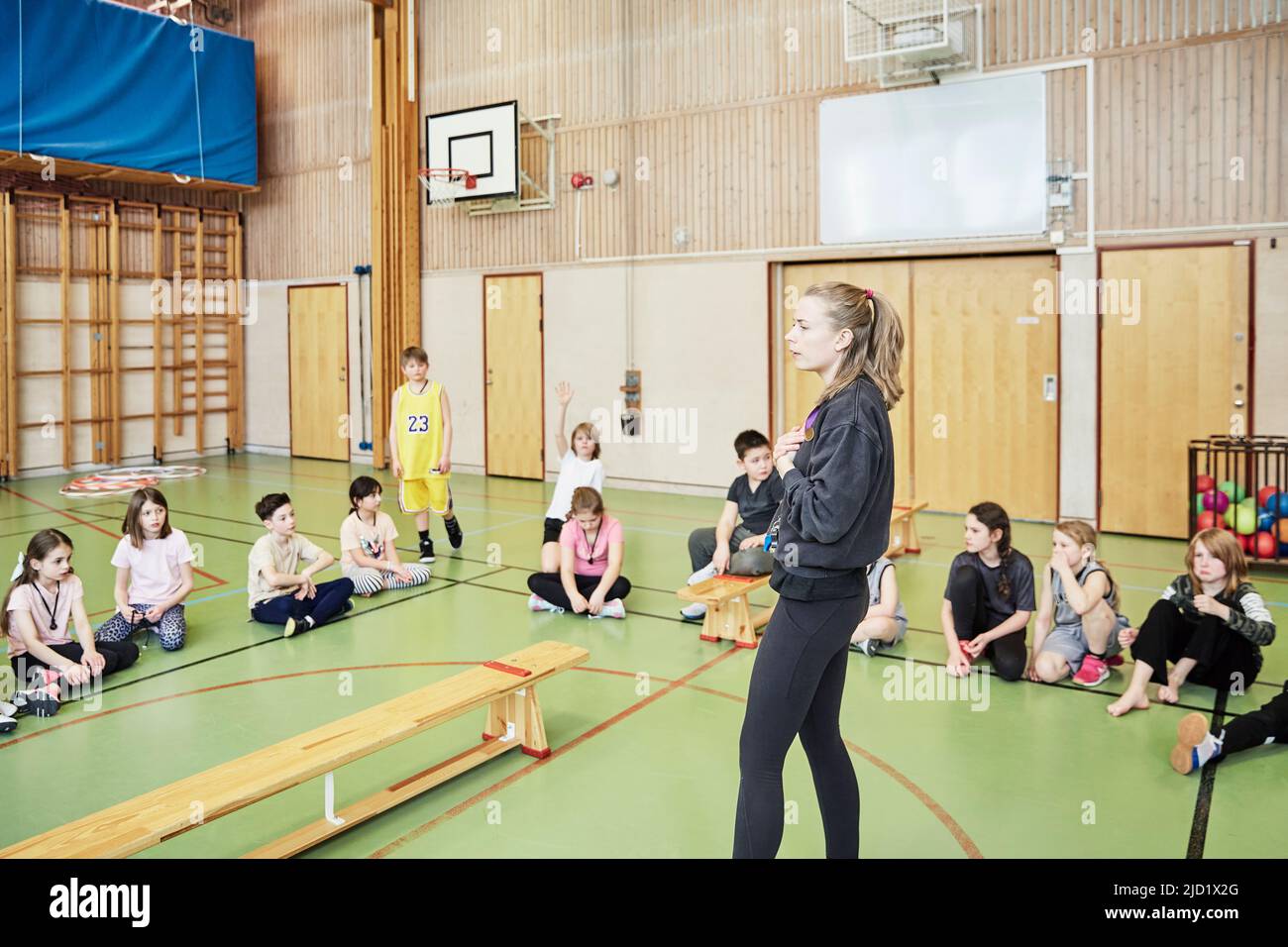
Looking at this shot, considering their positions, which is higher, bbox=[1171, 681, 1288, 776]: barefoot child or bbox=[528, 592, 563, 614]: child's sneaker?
bbox=[528, 592, 563, 614]: child's sneaker

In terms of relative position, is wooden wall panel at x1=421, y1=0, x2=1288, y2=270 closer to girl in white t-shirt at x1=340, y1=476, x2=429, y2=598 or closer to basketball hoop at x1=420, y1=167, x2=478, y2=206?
basketball hoop at x1=420, y1=167, x2=478, y2=206

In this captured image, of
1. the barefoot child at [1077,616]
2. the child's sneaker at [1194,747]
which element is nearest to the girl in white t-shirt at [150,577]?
the barefoot child at [1077,616]

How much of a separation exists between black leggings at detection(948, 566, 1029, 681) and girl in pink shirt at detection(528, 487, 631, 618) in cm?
221

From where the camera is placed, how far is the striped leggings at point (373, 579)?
777cm

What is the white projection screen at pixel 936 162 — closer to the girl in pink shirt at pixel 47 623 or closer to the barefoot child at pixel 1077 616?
the barefoot child at pixel 1077 616

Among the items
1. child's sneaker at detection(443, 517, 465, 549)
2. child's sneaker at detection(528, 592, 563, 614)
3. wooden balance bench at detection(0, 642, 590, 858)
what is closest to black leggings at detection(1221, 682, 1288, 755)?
wooden balance bench at detection(0, 642, 590, 858)

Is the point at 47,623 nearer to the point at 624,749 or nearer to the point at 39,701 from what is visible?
the point at 39,701

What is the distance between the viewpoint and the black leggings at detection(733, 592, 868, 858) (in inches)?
111

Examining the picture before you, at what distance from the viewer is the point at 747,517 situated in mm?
7367

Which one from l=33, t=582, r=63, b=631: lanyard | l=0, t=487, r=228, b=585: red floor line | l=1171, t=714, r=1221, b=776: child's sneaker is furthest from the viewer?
l=0, t=487, r=228, b=585: red floor line

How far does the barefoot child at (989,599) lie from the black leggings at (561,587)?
2.25 metres

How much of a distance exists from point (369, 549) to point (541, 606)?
1.51 m

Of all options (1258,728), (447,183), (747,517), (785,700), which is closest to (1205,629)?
(1258,728)

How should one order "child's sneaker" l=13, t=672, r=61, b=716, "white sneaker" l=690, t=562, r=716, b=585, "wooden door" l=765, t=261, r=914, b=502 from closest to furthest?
"child's sneaker" l=13, t=672, r=61, b=716
"white sneaker" l=690, t=562, r=716, b=585
"wooden door" l=765, t=261, r=914, b=502
